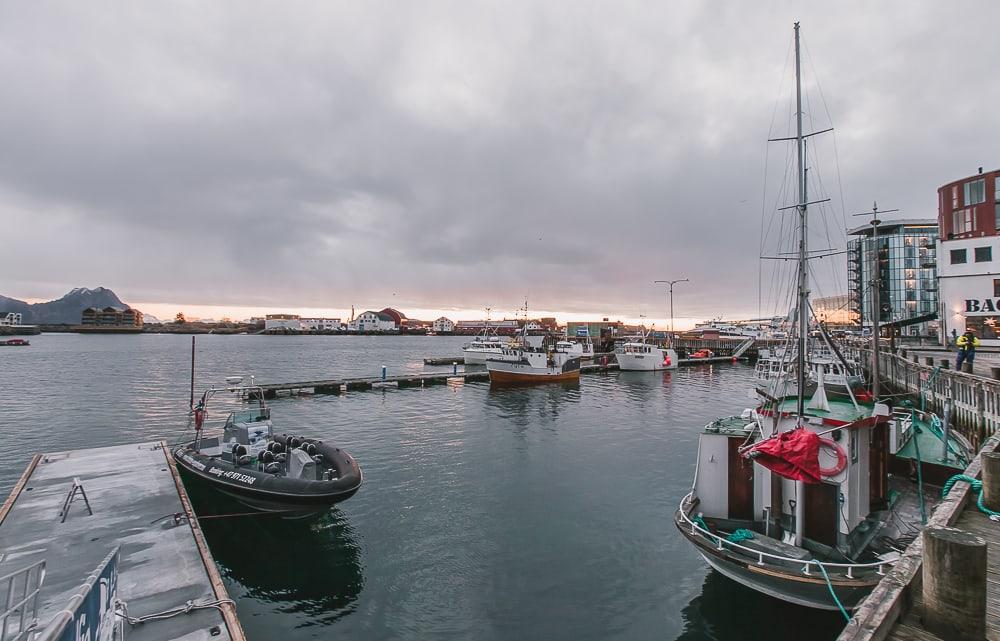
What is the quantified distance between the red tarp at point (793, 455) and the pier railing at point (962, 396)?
12345 millimetres

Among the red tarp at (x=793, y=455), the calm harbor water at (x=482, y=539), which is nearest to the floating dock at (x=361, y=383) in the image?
the calm harbor water at (x=482, y=539)

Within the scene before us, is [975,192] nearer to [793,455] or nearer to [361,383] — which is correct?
[793,455]

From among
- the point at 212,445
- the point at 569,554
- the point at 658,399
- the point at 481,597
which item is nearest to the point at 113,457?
the point at 212,445

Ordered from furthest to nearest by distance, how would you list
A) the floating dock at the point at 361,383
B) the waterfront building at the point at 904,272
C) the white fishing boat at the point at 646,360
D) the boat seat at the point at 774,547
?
the waterfront building at the point at 904,272
the white fishing boat at the point at 646,360
the floating dock at the point at 361,383
the boat seat at the point at 774,547

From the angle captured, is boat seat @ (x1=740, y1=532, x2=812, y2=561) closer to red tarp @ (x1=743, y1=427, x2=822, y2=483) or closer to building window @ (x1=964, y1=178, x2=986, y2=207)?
red tarp @ (x1=743, y1=427, x2=822, y2=483)

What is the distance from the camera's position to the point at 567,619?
974cm

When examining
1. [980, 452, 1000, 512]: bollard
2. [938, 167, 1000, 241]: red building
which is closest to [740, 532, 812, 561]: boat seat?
[980, 452, 1000, 512]: bollard

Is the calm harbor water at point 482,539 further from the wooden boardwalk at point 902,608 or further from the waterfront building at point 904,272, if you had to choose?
the waterfront building at point 904,272

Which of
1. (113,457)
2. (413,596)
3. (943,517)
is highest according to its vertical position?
(943,517)

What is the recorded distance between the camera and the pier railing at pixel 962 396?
16891 mm

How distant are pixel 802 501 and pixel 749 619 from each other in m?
2.74

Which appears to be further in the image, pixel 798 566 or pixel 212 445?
pixel 212 445

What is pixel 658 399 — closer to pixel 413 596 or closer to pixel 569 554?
pixel 569 554

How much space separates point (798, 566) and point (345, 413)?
2959cm
